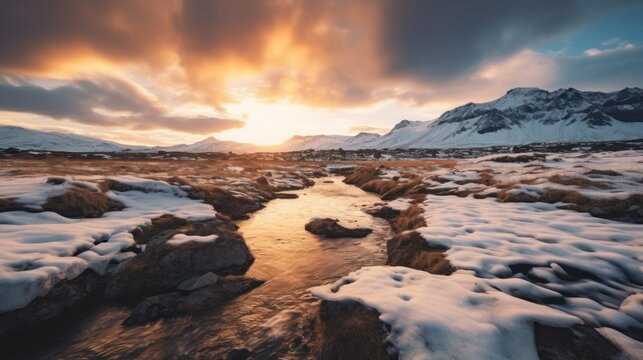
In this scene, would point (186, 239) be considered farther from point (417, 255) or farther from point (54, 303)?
point (417, 255)

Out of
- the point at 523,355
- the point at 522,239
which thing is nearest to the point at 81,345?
the point at 523,355

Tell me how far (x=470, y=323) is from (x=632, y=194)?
1563cm

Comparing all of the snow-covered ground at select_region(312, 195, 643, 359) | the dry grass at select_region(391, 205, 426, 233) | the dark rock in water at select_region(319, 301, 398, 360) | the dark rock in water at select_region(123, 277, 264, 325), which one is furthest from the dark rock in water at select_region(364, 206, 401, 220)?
the dark rock in water at select_region(319, 301, 398, 360)

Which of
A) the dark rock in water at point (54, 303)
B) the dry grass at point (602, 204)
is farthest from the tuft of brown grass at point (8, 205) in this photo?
the dry grass at point (602, 204)

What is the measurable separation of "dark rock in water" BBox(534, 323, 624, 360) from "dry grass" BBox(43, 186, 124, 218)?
19396 mm

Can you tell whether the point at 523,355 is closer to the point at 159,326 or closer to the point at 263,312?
the point at 263,312

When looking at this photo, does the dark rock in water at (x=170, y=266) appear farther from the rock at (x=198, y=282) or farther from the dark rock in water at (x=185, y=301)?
the dark rock in water at (x=185, y=301)

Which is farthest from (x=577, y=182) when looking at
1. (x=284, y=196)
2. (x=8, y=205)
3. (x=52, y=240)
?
(x=8, y=205)

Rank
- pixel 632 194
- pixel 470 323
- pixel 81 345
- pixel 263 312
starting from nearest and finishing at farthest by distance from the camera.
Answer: pixel 470 323 → pixel 81 345 → pixel 263 312 → pixel 632 194

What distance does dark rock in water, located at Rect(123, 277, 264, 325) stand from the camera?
954 centimetres

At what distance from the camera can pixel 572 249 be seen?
34.2 feet

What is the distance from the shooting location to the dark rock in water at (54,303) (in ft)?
27.3

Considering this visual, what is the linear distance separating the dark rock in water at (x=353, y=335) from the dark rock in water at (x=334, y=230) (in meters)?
9.90

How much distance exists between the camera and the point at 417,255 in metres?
11.6
